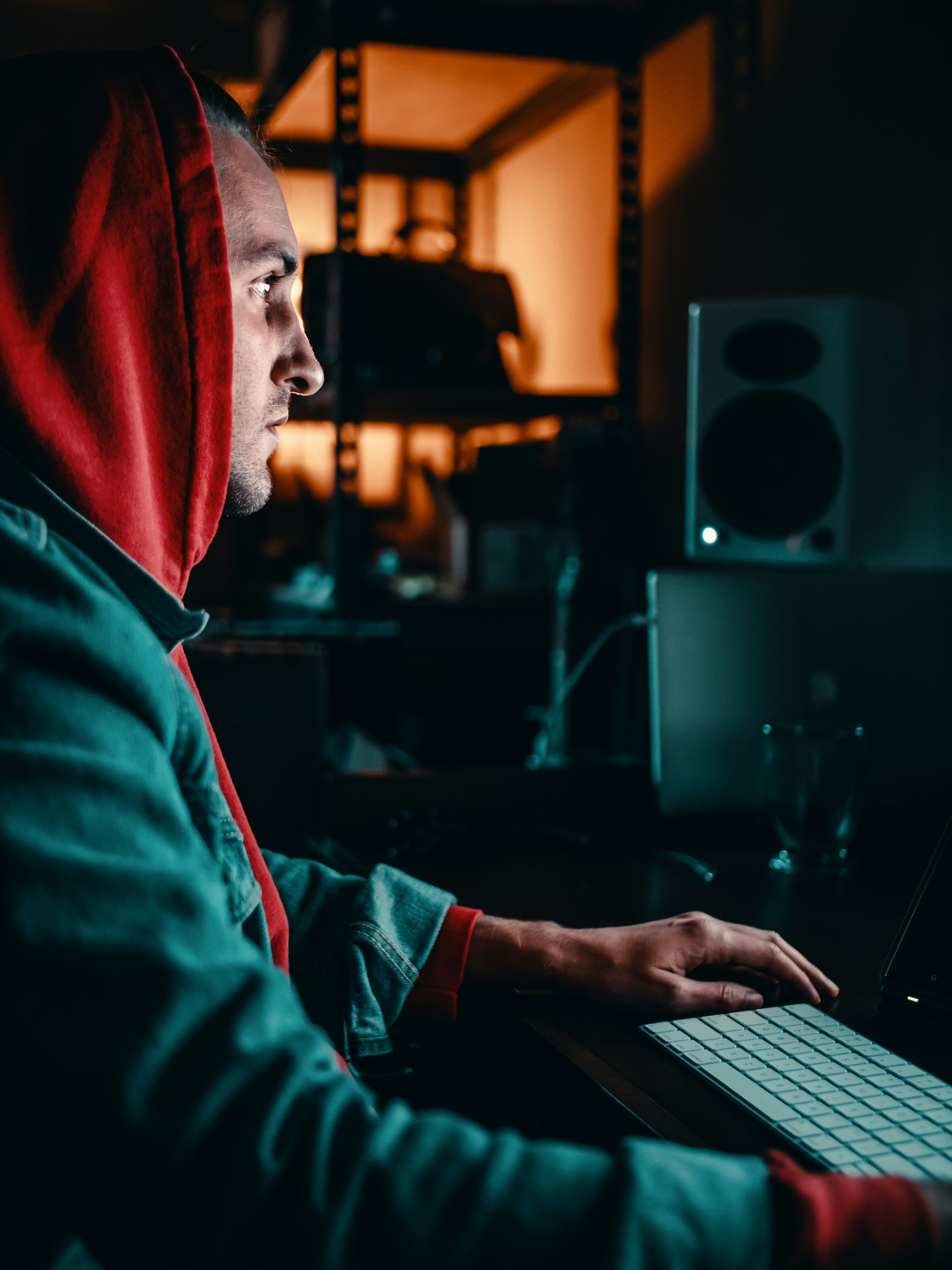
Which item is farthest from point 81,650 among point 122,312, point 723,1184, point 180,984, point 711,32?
point 711,32

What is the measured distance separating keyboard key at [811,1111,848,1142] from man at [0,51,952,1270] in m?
0.12

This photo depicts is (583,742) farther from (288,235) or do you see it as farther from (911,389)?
(288,235)

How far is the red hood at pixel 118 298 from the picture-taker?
0.63 m

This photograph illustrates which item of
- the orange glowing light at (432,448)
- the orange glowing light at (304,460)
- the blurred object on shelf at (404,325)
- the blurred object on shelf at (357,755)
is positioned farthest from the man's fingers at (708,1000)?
the orange glowing light at (304,460)

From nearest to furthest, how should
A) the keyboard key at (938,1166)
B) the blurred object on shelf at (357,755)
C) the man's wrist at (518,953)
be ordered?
the keyboard key at (938,1166) → the man's wrist at (518,953) → the blurred object on shelf at (357,755)

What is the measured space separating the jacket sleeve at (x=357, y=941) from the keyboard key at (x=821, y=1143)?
378mm

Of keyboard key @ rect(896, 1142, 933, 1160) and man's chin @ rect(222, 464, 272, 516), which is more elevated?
man's chin @ rect(222, 464, 272, 516)

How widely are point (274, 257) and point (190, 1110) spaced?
60cm

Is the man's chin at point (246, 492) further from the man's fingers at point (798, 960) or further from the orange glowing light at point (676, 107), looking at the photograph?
the orange glowing light at point (676, 107)

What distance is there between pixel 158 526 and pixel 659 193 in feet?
6.91

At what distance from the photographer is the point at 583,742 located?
239 centimetres

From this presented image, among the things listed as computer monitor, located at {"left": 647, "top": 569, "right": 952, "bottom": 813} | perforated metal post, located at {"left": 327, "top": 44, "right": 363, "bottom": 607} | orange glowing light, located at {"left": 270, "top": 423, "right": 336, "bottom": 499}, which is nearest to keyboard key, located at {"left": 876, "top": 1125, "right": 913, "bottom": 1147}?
computer monitor, located at {"left": 647, "top": 569, "right": 952, "bottom": 813}

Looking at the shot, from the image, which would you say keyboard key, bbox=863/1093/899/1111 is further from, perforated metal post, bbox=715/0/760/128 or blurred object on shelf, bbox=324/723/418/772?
perforated metal post, bbox=715/0/760/128

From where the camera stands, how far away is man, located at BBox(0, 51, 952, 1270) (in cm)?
43
